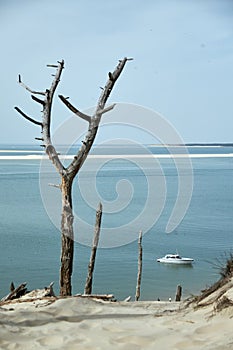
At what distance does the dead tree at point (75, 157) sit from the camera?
8781 mm

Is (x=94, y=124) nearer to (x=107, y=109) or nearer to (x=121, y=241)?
(x=107, y=109)

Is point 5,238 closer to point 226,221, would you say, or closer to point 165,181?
point 226,221

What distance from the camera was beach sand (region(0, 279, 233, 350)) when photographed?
471cm

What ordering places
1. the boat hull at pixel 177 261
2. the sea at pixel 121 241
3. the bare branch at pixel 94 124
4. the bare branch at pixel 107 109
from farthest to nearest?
the boat hull at pixel 177 261 < the sea at pixel 121 241 < the bare branch at pixel 107 109 < the bare branch at pixel 94 124

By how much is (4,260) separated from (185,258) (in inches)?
246

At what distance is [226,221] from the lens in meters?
30.5

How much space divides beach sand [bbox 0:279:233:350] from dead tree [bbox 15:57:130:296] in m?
2.63

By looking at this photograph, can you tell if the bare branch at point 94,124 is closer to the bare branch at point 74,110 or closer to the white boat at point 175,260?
the bare branch at point 74,110

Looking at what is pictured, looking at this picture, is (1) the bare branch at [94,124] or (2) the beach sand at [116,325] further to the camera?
(1) the bare branch at [94,124]

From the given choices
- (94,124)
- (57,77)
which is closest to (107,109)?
(94,124)

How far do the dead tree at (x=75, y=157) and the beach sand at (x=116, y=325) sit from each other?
8.64 feet

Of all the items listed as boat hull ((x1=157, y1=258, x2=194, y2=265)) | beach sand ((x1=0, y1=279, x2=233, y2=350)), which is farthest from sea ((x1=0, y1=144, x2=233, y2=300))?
beach sand ((x1=0, y1=279, x2=233, y2=350))

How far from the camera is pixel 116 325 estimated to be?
209 inches

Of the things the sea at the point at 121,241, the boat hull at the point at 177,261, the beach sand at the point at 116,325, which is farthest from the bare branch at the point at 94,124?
the boat hull at the point at 177,261
